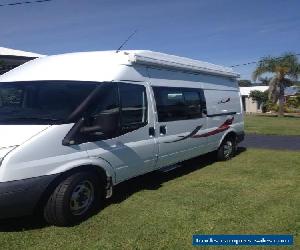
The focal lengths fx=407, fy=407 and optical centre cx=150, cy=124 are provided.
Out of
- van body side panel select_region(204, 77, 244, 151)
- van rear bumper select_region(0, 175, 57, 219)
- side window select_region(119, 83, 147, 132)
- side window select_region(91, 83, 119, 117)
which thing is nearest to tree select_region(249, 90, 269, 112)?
van body side panel select_region(204, 77, 244, 151)

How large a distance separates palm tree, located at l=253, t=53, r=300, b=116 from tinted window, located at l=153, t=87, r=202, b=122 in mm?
32428

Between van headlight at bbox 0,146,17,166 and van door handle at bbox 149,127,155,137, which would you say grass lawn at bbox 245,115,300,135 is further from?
van headlight at bbox 0,146,17,166

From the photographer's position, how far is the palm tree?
38903 millimetres

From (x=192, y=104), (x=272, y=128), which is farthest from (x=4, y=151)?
(x=272, y=128)

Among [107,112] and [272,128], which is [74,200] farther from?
[272,128]

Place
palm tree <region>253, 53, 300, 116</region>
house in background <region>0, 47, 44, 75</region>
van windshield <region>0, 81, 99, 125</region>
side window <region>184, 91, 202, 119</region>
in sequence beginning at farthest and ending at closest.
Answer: palm tree <region>253, 53, 300, 116</region> < house in background <region>0, 47, 44, 75</region> < side window <region>184, 91, 202, 119</region> < van windshield <region>0, 81, 99, 125</region>

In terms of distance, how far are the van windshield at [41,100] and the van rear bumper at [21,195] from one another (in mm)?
787

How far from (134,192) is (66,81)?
2.37 m

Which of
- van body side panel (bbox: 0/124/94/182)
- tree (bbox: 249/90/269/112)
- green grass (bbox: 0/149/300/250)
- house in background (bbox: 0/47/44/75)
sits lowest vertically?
green grass (bbox: 0/149/300/250)

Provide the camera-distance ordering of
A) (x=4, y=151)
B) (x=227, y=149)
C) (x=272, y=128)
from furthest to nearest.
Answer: (x=272, y=128)
(x=227, y=149)
(x=4, y=151)

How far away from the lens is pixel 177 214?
5949 millimetres

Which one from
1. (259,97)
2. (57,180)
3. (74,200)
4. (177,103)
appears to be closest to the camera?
(57,180)

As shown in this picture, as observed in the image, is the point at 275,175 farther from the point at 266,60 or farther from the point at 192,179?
the point at 266,60

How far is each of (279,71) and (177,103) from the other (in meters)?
33.5
